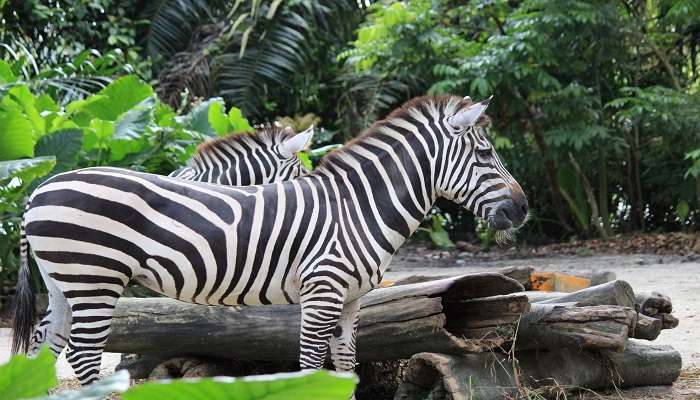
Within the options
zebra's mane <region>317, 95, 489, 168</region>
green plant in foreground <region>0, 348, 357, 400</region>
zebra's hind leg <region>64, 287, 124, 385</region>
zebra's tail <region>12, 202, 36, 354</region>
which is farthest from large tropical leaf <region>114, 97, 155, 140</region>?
green plant in foreground <region>0, 348, 357, 400</region>

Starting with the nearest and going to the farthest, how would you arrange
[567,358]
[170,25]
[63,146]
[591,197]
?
[567,358]
[63,146]
[591,197]
[170,25]

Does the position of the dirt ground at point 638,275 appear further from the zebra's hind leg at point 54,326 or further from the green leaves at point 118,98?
the green leaves at point 118,98

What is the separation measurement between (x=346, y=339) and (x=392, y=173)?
891 mm

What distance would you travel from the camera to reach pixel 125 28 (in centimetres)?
1548

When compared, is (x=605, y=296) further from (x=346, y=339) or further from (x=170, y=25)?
(x=170, y=25)

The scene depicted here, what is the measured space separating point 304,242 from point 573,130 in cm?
938

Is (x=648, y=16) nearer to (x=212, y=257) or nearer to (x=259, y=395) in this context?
(x=212, y=257)

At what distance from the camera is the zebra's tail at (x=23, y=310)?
417 centimetres

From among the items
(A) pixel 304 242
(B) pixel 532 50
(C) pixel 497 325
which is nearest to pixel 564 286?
(C) pixel 497 325

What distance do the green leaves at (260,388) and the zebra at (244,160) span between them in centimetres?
499

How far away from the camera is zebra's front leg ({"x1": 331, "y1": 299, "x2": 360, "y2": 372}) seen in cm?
437

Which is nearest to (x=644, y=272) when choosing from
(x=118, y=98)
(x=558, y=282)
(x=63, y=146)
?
(x=558, y=282)

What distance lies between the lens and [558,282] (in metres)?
6.84

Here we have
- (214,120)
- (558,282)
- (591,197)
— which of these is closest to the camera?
(558,282)
